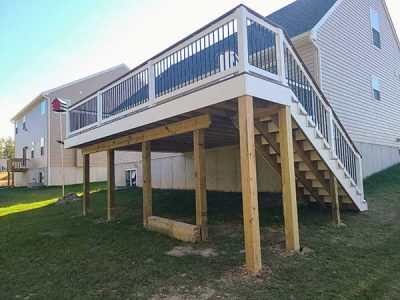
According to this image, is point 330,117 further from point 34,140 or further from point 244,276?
point 34,140

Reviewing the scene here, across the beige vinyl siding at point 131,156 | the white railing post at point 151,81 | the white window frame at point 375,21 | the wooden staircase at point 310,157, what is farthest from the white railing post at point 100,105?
the white window frame at point 375,21

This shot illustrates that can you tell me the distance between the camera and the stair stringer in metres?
5.73

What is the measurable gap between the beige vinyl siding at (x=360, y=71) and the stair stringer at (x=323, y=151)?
11.7 feet

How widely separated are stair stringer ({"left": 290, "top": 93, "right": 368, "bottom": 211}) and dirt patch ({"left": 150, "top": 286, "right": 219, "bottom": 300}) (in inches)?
127

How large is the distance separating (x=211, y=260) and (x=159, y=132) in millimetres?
3195

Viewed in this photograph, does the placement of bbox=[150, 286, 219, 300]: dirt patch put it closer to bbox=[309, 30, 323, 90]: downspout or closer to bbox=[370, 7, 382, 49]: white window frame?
bbox=[309, 30, 323, 90]: downspout

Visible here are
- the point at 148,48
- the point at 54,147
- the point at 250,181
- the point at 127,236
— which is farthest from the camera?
the point at 54,147

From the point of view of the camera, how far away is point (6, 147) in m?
60.9

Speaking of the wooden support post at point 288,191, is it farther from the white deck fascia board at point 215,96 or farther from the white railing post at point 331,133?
the white railing post at point 331,133

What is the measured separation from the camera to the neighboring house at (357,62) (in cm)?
990

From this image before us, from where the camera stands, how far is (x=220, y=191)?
11.9 meters

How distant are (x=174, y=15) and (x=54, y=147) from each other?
57.9ft

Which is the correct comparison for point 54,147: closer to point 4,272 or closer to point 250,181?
point 4,272

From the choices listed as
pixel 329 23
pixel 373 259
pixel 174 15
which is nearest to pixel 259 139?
pixel 373 259
